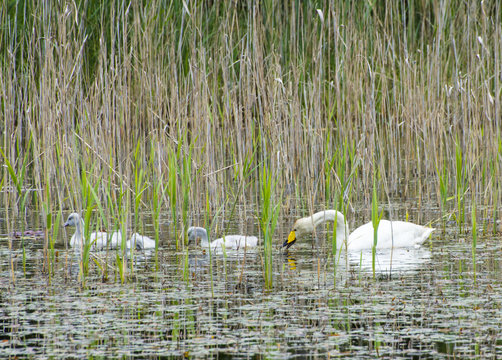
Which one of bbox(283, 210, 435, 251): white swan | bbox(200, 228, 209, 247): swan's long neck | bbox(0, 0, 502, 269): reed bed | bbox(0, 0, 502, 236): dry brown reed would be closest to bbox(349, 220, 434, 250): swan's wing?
bbox(283, 210, 435, 251): white swan

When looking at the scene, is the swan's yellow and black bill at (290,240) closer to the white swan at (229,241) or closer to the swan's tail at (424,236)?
the white swan at (229,241)

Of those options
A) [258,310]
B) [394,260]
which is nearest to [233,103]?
[394,260]

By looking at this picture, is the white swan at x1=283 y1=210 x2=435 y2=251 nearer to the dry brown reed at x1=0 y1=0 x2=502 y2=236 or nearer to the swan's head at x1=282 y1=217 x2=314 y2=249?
the swan's head at x1=282 y1=217 x2=314 y2=249

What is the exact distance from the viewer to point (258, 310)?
12.5 ft

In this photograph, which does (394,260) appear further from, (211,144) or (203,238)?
(211,144)

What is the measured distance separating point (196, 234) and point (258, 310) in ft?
6.62

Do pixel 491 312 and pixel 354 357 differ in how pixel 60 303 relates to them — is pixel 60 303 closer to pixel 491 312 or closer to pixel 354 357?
pixel 354 357

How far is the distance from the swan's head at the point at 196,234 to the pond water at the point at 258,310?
0.53 metres

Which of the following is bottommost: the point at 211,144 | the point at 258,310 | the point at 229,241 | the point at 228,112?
the point at 258,310

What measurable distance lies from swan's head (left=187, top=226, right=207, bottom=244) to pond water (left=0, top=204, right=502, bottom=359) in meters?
0.53

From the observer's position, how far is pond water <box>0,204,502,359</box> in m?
3.25

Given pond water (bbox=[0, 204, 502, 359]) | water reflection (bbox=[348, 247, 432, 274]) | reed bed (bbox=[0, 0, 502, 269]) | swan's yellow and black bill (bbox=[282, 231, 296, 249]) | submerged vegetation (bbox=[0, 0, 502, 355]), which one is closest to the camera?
pond water (bbox=[0, 204, 502, 359])

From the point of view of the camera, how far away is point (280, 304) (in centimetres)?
392

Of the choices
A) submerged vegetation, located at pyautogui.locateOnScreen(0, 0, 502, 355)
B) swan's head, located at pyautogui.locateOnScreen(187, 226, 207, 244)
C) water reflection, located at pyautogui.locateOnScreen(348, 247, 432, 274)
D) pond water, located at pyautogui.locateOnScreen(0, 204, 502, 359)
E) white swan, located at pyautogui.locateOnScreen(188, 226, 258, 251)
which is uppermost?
submerged vegetation, located at pyautogui.locateOnScreen(0, 0, 502, 355)
